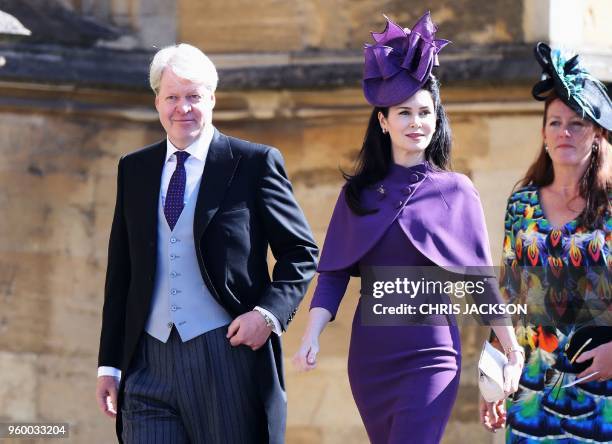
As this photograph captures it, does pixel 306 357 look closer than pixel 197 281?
Yes

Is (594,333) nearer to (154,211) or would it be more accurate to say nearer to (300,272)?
(300,272)

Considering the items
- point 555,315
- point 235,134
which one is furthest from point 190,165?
point 235,134

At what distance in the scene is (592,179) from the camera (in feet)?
17.9

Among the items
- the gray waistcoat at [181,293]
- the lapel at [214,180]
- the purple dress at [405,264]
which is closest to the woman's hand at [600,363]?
the purple dress at [405,264]

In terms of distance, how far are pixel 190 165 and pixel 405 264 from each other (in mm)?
829

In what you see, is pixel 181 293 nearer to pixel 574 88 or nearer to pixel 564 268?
pixel 564 268

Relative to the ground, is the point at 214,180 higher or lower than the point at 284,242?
higher

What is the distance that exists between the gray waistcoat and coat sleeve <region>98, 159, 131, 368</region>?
0.22 m

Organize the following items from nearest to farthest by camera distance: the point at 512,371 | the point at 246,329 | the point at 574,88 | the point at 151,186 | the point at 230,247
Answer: the point at 512,371, the point at 246,329, the point at 230,247, the point at 151,186, the point at 574,88

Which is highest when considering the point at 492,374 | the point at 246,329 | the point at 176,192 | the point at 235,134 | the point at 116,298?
the point at 235,134

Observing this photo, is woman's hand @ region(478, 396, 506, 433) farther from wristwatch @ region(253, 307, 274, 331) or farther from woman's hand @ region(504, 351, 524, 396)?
wristwatch @ region(253, 307, 274, 331)

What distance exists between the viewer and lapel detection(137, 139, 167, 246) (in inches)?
205

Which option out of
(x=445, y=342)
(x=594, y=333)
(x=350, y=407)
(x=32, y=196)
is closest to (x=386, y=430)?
(x=445, y=342)

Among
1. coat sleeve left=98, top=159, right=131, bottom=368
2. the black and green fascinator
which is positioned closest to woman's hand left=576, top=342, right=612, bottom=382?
the black and green fascinator
